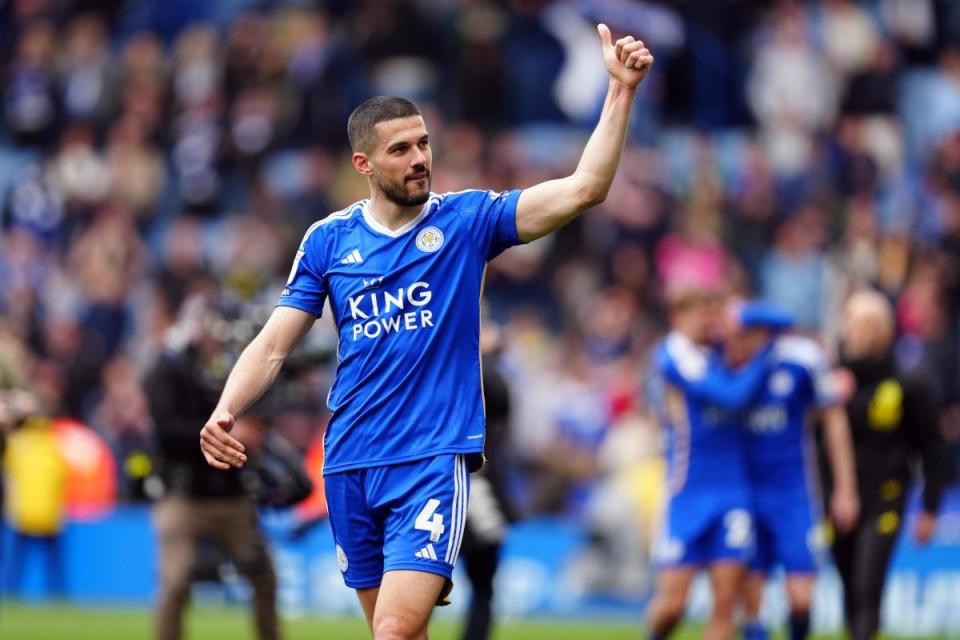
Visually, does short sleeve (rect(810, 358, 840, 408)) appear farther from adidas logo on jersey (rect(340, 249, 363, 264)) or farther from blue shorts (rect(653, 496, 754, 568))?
adidas logo on jersey (rect(340, 249, 363, 264))

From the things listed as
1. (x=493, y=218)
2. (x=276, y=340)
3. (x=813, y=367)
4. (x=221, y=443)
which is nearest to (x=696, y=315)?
(x=813, y=367)

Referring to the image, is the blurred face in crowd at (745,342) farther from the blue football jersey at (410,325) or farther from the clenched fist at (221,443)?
the clenched fist at (221,443)

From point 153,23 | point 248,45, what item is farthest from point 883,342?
point 153,23

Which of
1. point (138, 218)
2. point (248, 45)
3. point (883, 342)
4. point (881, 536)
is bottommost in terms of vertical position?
point (881, 536)

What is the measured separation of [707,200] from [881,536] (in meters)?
8.63

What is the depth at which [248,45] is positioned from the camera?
76.6 feet

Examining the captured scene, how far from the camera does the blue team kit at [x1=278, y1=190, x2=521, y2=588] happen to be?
7742 millimetres

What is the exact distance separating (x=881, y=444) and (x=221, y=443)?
680 centimetres

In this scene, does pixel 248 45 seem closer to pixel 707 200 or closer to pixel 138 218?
pixel 138 218

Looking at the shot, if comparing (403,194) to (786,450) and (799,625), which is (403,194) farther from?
(799,625)

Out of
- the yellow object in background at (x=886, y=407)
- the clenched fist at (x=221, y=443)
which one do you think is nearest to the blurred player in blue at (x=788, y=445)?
the yellow object in background at (x=886, y=407)

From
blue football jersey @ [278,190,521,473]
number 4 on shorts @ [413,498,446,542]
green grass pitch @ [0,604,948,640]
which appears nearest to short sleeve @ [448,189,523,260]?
blue football jersey @ [278,190,521,473]

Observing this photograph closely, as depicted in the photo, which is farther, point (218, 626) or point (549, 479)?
point (549, 479)

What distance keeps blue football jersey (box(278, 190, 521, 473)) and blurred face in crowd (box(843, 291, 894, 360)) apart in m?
5.61
